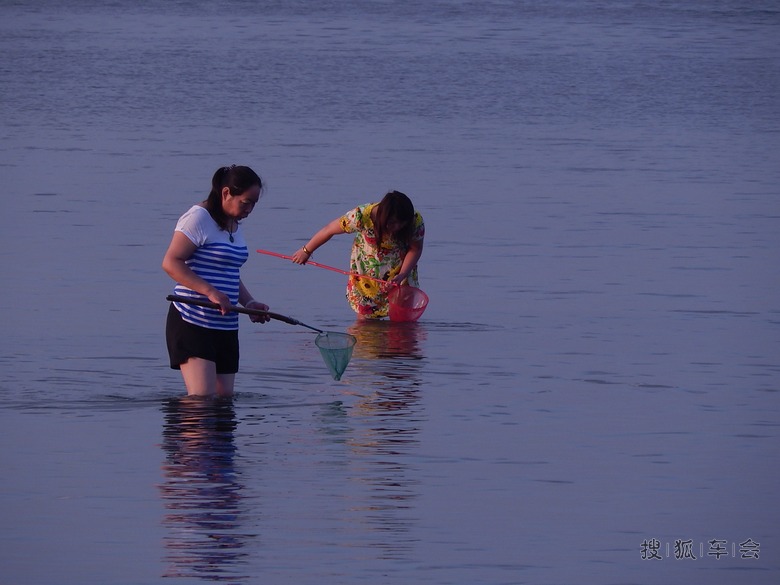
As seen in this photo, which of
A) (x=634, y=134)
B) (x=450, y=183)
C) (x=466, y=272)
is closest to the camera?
(x=466, y=272)

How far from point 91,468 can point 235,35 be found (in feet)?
118

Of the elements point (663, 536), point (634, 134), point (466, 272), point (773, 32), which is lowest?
point (663, 536)

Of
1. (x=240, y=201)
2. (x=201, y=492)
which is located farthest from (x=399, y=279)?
(x=201, y=492)

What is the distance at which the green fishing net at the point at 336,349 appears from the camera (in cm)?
938

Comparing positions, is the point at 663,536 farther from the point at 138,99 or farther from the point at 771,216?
the point at 138,99

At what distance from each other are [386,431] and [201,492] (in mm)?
1482

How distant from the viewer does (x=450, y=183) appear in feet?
63.8

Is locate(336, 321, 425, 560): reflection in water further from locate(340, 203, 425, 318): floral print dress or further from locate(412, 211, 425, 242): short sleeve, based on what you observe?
locate(412, 211, 425, 242): short sleeve

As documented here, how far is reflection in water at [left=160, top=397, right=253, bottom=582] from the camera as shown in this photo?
6590mm

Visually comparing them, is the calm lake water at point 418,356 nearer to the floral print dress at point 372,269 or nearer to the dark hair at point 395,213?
the floral print dress at point 372,269

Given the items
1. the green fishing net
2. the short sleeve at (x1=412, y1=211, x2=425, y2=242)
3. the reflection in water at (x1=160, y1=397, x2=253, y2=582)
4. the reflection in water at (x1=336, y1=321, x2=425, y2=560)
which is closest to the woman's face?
the reflection in water at (x1=160, y1=397, x2=253, y2=582)

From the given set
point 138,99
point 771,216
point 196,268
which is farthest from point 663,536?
point 138,99

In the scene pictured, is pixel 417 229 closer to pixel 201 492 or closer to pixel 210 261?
pixel 210 261

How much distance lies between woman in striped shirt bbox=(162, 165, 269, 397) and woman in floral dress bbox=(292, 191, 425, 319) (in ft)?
10.7
